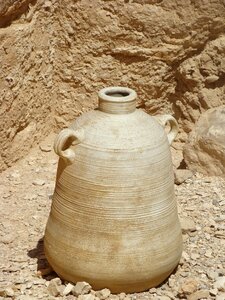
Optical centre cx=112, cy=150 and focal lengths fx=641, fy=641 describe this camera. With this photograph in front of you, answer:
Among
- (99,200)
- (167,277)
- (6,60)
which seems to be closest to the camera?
(99,200)

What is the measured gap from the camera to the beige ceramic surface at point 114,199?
3.86 meters

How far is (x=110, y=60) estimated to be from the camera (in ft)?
21.4

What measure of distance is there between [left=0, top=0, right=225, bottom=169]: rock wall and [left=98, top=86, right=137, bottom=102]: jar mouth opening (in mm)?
2062

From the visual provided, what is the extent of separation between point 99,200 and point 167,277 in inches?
33.5

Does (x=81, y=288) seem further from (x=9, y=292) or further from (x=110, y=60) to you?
(x=110, y=60)

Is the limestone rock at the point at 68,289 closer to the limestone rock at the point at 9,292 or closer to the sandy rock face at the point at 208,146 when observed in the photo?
the limestone rock at the point at 9,292

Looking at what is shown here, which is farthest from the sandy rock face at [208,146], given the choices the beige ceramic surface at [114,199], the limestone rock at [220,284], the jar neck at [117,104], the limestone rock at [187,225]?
the jar neck at [117,104]

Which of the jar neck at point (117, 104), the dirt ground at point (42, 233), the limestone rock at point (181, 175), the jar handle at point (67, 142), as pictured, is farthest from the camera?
the limestone rock at point (181, 175)

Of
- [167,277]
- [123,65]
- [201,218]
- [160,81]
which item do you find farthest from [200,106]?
[167,277]

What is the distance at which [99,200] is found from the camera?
387cm

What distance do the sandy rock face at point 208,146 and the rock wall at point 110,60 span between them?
0.56 m

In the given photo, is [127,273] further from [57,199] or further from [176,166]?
[176,166]

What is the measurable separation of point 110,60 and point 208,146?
4.57 ft

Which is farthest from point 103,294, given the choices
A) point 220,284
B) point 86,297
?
point 220,284
